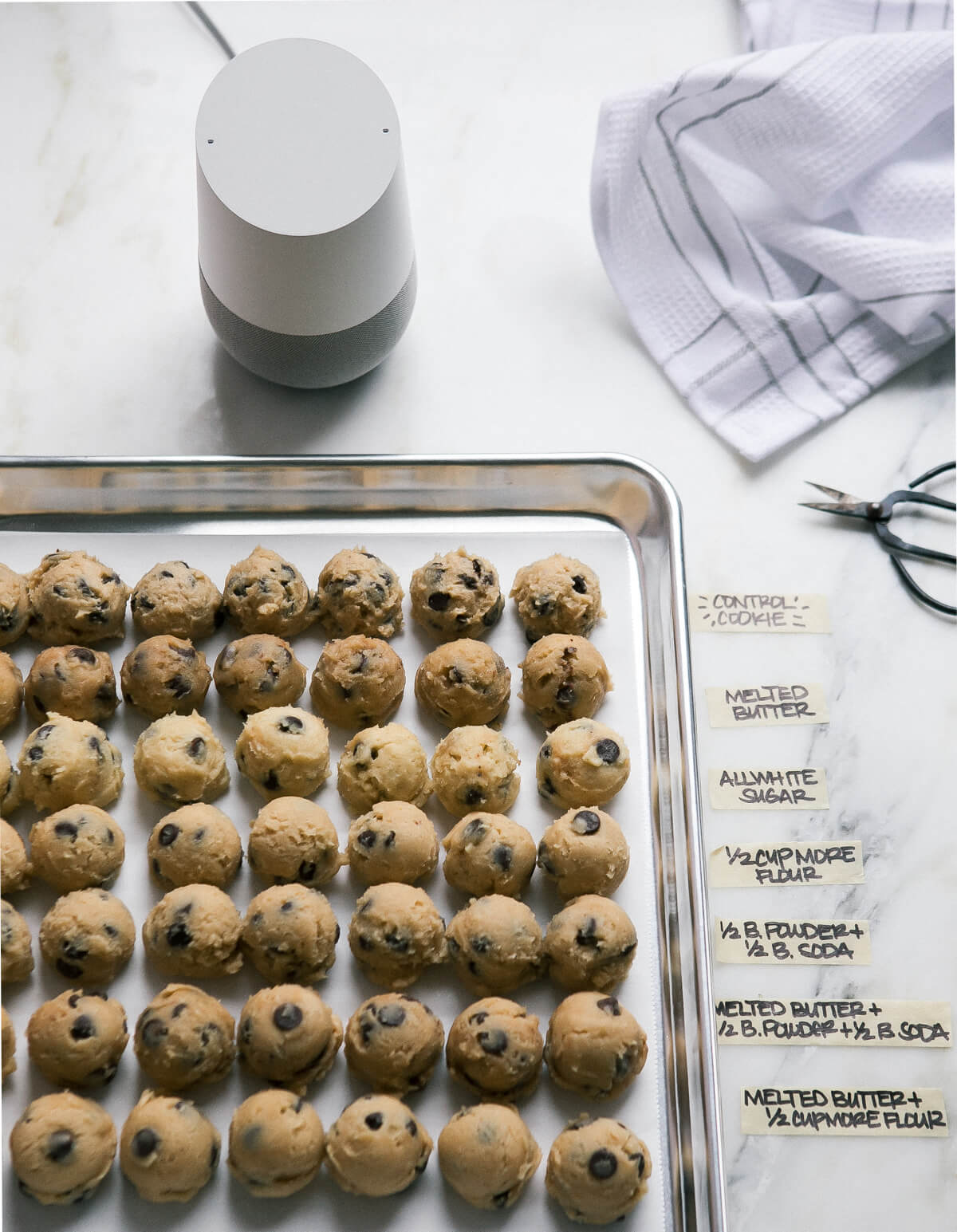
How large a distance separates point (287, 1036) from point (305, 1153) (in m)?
0.08

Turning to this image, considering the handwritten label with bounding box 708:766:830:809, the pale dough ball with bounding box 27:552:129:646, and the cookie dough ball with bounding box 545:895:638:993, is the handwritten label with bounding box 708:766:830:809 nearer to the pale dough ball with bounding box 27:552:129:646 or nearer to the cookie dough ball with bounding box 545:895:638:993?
the cookie dough ball with bounding box 545:895:638:993

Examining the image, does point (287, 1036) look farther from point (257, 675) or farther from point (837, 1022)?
point (837, 1022)

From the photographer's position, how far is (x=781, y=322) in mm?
1218

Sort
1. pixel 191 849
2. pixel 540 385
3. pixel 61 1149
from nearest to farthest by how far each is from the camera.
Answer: pixel 61 1149, pixel 191 849, pixel 540 385

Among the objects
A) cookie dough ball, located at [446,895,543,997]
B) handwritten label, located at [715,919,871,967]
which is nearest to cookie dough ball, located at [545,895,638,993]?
cookie dough ball, located at [446,895,543,997]

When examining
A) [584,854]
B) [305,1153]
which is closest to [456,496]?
[584,854]

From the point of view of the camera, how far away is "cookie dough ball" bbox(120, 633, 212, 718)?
970 millimetres

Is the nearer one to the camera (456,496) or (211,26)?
(456,496)

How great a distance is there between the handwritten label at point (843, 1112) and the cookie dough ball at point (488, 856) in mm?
261

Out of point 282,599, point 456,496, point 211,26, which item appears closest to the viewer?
point 282,599

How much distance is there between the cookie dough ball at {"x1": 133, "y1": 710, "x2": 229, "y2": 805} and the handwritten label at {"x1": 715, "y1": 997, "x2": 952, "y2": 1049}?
0.46 m

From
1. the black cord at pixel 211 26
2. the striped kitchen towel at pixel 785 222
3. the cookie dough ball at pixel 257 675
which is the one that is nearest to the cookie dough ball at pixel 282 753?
the cookie dough ball at pixel 257 675

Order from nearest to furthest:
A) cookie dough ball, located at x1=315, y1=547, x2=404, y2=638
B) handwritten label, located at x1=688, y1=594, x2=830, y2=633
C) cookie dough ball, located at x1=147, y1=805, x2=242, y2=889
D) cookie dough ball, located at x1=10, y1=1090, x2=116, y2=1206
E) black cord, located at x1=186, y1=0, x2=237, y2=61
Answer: cookie dough ball, located at x1=10, y1=1090, x2=116, y2=1206 → cookie dough ball, located at x1=147, y1=805, x2=242, y2=889 → cookie dough ball, located at x1=315, y1=547, x2=404, y2=638 → handwritten label, located at x1=688, y1=594, x2=830, y2=633 → black cord, located at x1=186, y1=0, x2=237, y2=61

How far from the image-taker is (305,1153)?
82 cm
